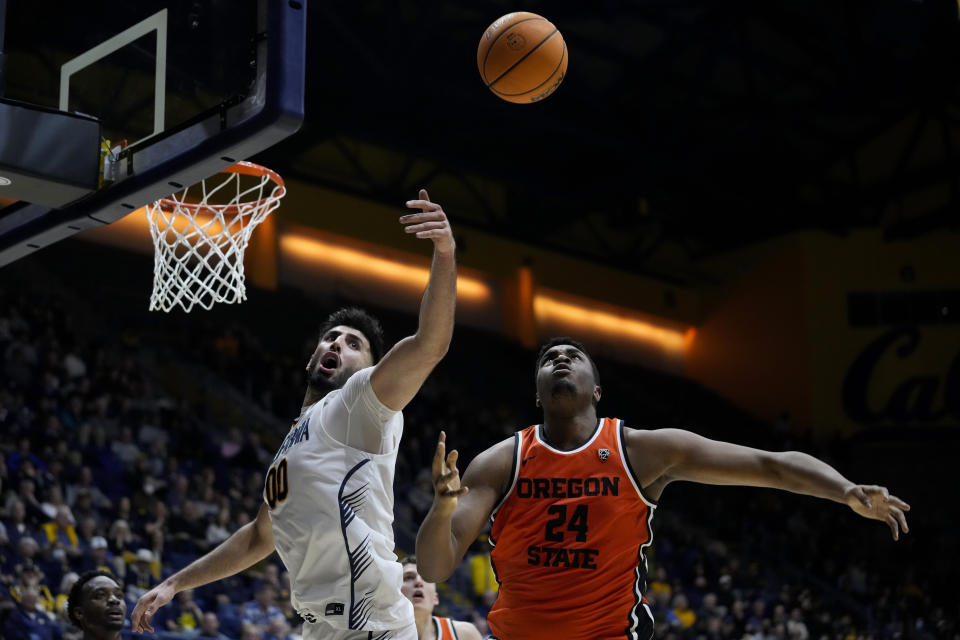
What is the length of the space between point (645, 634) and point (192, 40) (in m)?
2.94

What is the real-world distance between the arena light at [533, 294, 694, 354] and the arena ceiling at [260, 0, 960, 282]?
1134 millimetres

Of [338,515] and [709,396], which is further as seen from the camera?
[709,396]

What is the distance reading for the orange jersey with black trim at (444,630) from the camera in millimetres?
5960

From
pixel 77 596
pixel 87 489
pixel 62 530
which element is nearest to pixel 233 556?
pixel 77 596

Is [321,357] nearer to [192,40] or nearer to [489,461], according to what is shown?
[489,461]

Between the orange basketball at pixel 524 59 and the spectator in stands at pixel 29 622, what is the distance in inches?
194

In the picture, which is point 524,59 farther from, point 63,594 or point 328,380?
point 63,594

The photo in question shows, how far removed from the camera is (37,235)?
499 cm

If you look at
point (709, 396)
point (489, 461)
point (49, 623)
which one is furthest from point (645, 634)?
point (709, 396)

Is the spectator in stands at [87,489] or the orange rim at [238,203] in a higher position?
the orange rim at [238,203]

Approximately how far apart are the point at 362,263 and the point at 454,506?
17.3m

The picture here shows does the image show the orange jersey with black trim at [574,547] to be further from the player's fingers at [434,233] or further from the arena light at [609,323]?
the arena light at [609,323]

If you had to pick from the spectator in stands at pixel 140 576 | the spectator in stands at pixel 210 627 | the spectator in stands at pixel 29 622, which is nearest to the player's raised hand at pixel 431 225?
the spectator in stands at pixel 29 622

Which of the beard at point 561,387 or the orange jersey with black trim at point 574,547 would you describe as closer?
the orange jersey with black trim at point 574,547
